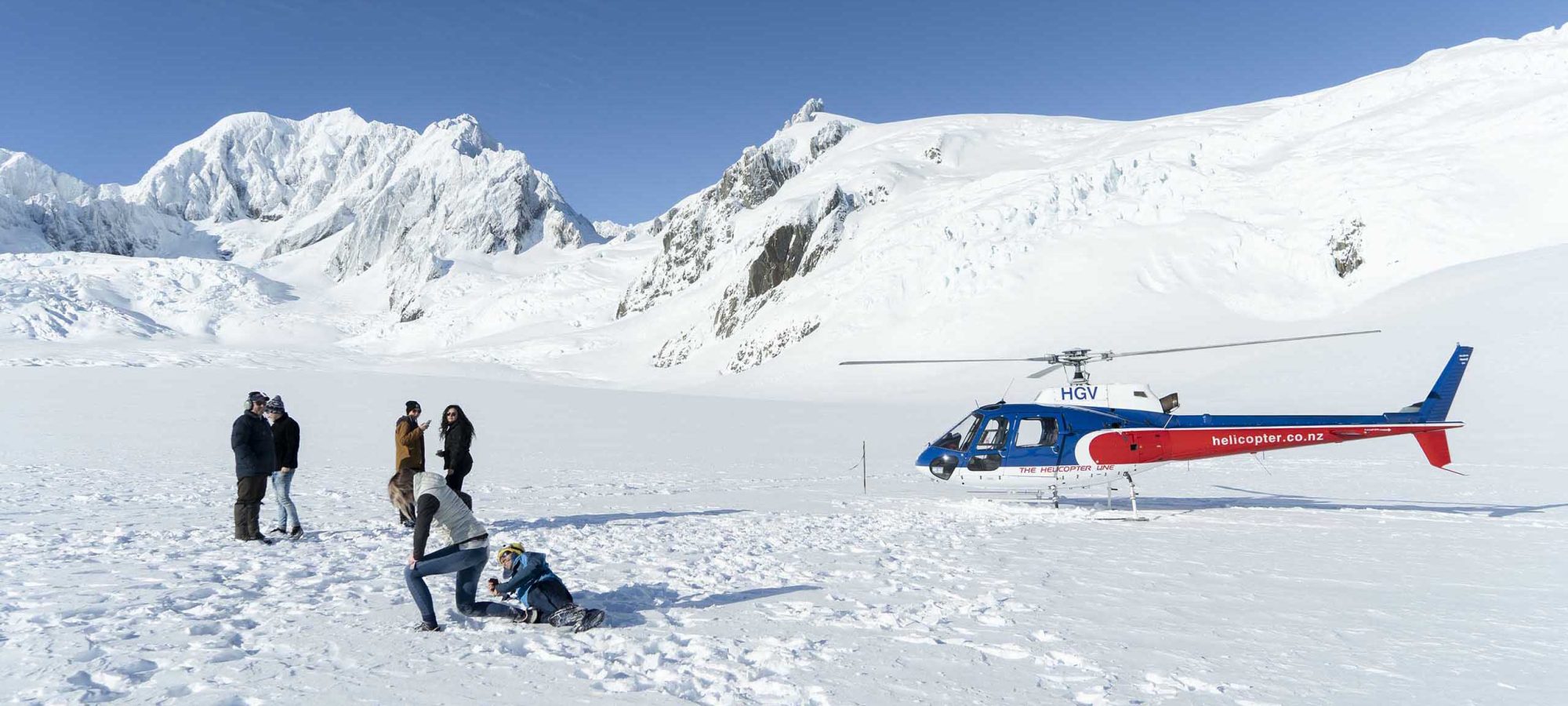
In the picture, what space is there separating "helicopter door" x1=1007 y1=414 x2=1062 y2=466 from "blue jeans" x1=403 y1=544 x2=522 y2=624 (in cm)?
995

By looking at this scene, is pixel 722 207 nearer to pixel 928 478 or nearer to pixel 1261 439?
pixel 928 478

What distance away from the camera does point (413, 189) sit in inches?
7736

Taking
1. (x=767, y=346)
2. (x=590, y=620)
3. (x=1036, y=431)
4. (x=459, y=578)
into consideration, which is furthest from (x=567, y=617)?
(x=767, y=346)

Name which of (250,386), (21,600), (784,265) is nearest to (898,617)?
(21,600)

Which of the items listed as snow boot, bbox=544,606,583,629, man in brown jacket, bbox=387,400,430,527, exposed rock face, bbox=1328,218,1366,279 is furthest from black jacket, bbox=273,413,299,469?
exposed rock face, bbox=1328,218,1366,279

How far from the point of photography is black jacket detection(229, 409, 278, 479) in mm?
9664

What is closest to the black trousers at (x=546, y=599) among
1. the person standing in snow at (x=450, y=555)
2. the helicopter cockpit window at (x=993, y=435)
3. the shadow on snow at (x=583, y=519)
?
the person standing in snow at (x=450, y=555)

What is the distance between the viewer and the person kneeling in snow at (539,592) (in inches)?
259

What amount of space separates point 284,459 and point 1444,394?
17.9 m

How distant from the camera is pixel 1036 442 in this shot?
14.4 m

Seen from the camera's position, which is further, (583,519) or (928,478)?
(928,478)

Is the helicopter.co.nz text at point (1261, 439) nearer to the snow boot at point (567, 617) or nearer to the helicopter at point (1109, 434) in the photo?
the helicopter at point (1109, 434)

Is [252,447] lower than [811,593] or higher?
higher

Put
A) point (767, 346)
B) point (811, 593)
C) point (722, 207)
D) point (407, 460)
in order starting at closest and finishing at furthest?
point (811, 593) → point (407, 460) → point (767, 346) → point (722, 207)
